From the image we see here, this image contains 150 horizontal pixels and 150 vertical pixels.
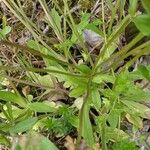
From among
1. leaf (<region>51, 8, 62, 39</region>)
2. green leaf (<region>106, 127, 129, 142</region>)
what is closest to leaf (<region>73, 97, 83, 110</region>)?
green leaf (<region>106, 127, 129, 142</region>)

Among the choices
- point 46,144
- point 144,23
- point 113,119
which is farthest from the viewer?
point 113,119

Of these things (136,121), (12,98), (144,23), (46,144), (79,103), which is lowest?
(136,121)

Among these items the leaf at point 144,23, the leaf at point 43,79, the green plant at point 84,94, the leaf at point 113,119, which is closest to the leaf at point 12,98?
the green plant at point 84,94

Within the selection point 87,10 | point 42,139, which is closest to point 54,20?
point 87,10

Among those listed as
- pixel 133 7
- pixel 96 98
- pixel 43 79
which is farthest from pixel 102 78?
pixel 133 7

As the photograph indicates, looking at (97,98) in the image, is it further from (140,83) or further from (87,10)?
(87,10)

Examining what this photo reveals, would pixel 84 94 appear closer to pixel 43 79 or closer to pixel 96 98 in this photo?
pixel 96 98
